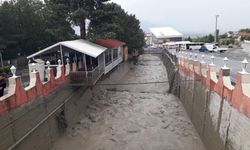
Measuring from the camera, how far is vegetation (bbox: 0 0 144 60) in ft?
84.5

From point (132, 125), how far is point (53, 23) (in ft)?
50.9

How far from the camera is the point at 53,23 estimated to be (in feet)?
88.7

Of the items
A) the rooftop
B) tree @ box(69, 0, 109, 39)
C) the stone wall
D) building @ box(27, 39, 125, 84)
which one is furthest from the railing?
the rooftop

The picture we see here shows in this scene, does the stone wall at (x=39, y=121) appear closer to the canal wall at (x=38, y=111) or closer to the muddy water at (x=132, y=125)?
the canal wall at (x=38, y=111)

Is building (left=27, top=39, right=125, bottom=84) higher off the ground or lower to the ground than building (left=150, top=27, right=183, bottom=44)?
lower

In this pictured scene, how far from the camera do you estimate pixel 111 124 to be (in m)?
16.5

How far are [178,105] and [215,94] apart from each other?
8.73 metres

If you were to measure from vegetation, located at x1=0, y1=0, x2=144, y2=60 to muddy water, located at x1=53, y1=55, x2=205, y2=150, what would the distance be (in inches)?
268

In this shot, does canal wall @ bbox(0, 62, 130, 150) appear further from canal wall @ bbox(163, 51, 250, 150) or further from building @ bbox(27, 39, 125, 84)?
canal wall @ bbox(163, 51, 250, 150)

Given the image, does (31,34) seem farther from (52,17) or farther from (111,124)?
(111,124)

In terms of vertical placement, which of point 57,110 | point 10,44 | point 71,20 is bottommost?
point 57,110

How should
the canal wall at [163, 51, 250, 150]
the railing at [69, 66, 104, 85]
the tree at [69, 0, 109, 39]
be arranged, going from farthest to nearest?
the tree at [69, 0, 109, 39] < the railing at [69, 66, 104, 85] < the canal wall at [163, 51, 250, 150]

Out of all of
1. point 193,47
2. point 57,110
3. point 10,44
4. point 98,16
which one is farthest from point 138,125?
point 193,47

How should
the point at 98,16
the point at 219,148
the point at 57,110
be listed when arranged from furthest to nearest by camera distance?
the point at 98,16
the point at 57,110
the point at 219,148
